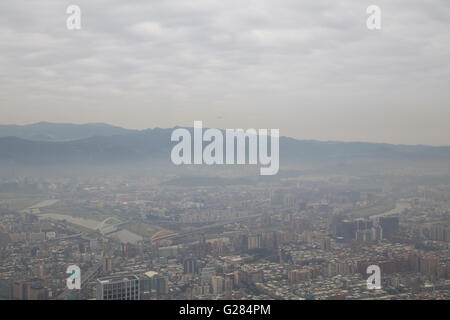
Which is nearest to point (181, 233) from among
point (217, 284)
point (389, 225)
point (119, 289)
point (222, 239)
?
point (222, 239)

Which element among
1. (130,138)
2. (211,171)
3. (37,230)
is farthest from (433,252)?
(130,138)

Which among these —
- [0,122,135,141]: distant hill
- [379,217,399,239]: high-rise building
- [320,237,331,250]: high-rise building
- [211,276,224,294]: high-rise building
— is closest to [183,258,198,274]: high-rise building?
[211,276,224,294]: high-rise building

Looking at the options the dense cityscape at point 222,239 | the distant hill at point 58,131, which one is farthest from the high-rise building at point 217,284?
the distant hill at point 58,131

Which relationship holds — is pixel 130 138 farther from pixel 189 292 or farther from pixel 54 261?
pixel 189 292

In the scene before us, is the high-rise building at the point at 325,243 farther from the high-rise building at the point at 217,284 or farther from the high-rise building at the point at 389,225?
the high-rise building at the point at 217,284

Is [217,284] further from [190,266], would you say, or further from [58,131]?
[58,131]

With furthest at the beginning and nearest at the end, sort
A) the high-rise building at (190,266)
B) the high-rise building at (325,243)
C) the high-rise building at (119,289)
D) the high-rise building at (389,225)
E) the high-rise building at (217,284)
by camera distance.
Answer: the high-rise building at (389,225)
the high-rise building at (325,243)
the high-rise building at (190,266)
the high-rise building at (217,284)
the high-rise building at (119,289)
